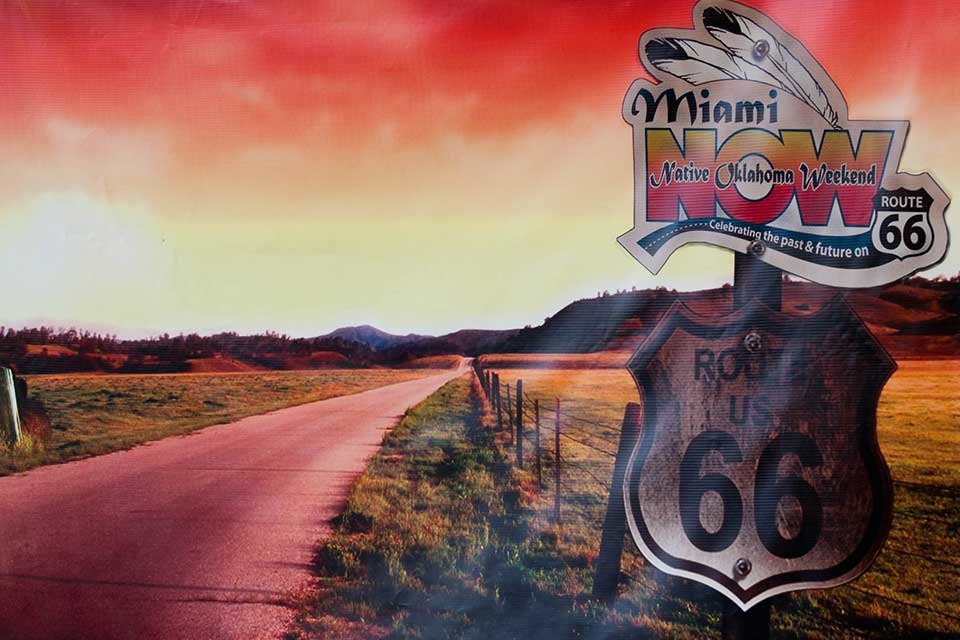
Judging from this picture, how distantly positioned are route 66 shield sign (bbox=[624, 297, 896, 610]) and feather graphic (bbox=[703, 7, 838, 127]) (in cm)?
60

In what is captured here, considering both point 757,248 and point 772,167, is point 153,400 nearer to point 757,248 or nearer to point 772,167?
point 757,248

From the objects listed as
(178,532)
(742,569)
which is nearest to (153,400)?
(178,532)

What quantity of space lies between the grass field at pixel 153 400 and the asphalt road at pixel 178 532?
2.6 inches

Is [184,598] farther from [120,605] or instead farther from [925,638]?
[925,638]

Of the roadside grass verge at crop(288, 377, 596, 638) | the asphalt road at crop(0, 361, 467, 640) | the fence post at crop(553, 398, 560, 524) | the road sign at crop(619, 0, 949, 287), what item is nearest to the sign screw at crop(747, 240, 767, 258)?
the road sign at crop(619, 0, 949, 287)

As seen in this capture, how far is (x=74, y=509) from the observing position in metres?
2.38

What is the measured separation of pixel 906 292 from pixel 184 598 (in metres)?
2.74

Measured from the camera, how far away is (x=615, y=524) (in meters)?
1.96

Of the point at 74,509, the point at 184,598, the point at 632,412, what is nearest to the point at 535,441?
the point at 632,412

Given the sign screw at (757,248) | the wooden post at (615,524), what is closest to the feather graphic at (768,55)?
the sign screw at (757,248)

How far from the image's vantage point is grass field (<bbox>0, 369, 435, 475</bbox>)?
2.10m

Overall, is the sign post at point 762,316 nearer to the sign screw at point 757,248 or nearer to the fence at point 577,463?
the sign screw at point 757,248

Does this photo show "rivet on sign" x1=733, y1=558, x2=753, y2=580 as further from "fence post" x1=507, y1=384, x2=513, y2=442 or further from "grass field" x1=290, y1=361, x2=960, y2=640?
"fence post" x1=507, y1=384, x2=513, y2=442

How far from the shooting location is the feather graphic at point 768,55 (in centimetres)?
165
